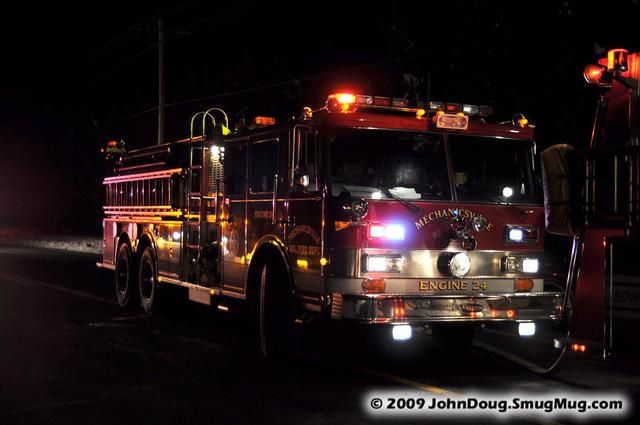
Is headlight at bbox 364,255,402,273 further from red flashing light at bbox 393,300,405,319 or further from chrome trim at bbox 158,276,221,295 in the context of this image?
chrome trim at bbox 158,276,221,295

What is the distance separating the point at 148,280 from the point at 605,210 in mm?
8080

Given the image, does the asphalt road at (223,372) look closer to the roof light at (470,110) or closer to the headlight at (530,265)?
the headlight at (530,265)

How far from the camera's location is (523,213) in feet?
28.3

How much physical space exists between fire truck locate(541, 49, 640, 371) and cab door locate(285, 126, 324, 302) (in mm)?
2233

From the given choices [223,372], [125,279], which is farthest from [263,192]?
[125,279]

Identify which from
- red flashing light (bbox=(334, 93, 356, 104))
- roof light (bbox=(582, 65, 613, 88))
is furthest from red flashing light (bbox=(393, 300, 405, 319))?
roof light (bbox=(582, 65, 613, 88))

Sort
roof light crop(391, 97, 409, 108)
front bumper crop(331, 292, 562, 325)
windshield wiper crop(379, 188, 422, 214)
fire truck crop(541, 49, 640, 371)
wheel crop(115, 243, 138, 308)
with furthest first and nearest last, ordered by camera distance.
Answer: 1. wheel crop(115, 243, 138, 308)
2. roof light crop(391, 97, 409, 108)
3. windshield wiper crop(379, 188, 422, 214)
4. front bumper crop(331, 292, 562, 325)
5. fire truck crop(541, 49, 640, 371)

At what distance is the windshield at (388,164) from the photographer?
26.7 ft

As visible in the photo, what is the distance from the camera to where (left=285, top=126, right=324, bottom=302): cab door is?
26.9 feet

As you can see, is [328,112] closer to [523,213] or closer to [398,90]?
[523,213]

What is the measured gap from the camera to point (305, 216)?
8.45 m

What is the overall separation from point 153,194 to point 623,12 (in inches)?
375

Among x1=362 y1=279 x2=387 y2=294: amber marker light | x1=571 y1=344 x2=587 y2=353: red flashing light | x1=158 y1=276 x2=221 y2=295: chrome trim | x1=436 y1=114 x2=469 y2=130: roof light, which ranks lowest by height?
x1=571 y1=344 x2=587 y2=353: red flashing light

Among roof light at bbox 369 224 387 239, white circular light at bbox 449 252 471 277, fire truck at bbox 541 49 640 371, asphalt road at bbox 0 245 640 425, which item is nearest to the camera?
fire truck at bbox 541 49 640 371
